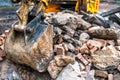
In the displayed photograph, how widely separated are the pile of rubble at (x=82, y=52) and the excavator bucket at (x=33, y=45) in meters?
0.19

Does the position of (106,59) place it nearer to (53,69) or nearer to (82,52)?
(82,52)

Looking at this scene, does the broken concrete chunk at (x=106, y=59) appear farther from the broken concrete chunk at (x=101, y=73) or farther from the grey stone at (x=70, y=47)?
the grey stone at (x=70, y=47)

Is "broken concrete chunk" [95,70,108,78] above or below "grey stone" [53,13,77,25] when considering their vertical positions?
below

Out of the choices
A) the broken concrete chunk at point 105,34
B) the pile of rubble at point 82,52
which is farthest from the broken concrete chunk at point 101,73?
the broken concrete chunk at point 105,34

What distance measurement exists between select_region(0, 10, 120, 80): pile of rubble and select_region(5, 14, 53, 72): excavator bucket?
190 mm

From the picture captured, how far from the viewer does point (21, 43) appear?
4605mm

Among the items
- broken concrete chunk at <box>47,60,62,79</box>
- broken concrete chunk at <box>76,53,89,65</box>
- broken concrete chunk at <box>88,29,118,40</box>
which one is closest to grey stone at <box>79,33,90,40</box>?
broken concrete chunk at <box>88,29,118,40</box>

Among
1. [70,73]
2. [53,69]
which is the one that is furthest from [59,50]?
[70,73]

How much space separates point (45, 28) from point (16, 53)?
65 centimetres

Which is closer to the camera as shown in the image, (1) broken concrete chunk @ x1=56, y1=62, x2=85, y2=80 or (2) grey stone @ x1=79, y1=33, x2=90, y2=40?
(1) broken concrete chunk @ x1=56, y1=62, x2=85, y2=80

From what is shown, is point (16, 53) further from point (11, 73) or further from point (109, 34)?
point (109, 34)

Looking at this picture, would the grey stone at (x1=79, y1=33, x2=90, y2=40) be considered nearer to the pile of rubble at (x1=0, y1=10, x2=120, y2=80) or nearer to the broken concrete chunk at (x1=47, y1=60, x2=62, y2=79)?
the pile of rubble at (x1=0, y1=10, x2=120, y2=80)

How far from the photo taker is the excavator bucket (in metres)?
4.49

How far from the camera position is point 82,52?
4938mm
